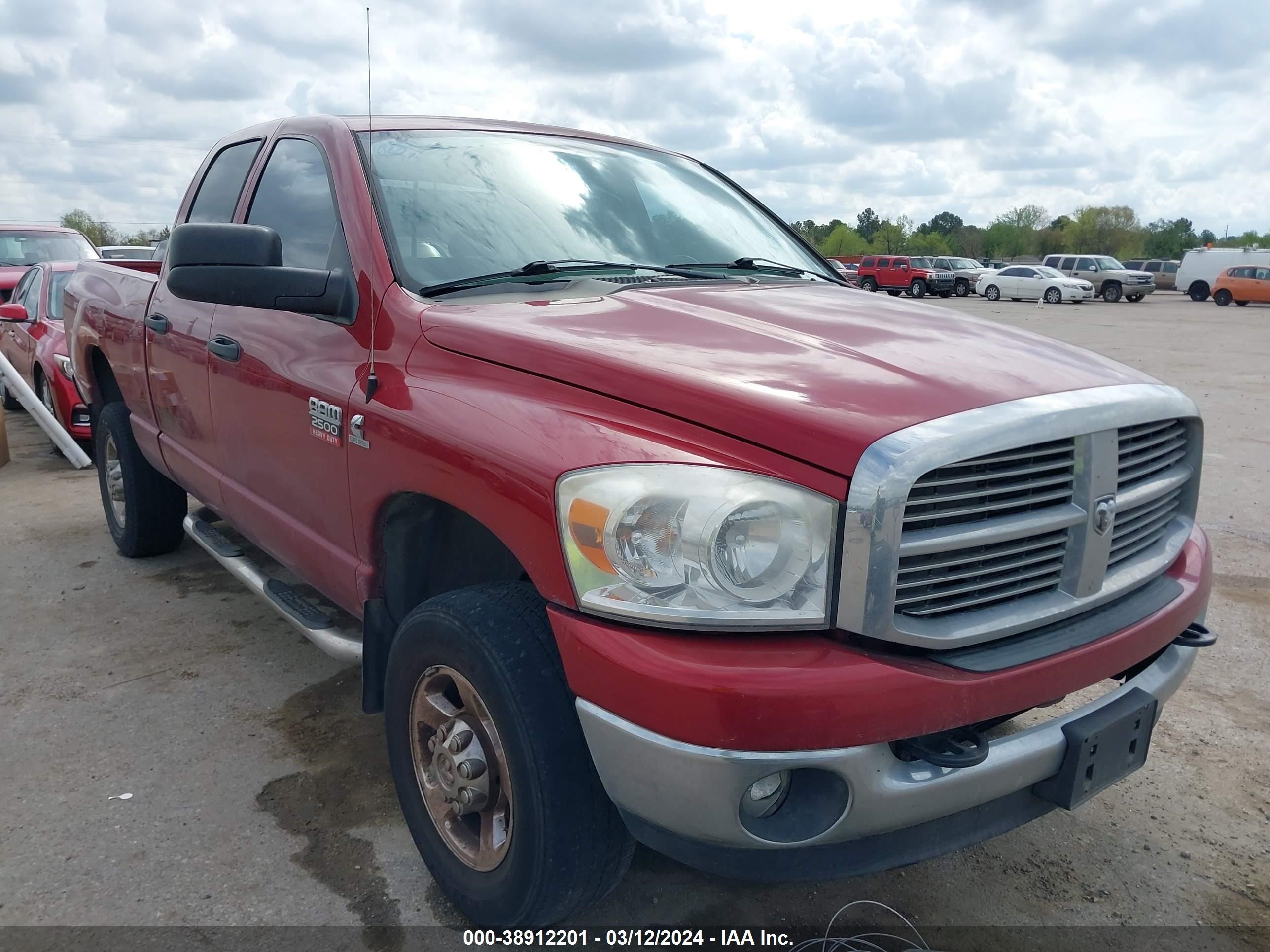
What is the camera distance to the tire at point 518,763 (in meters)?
1.93

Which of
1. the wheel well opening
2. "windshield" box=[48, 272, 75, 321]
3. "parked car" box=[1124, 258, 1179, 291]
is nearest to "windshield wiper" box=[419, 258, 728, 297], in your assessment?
the wheel well opening

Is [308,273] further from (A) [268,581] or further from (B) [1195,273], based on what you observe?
(B) [1195,273]

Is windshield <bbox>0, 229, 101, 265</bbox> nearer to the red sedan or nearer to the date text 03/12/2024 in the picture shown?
the red sedan

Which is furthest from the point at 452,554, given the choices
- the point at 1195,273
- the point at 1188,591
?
the point at 1195,273

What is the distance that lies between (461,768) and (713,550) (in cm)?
83

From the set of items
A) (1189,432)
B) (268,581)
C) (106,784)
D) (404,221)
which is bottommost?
(106,784)

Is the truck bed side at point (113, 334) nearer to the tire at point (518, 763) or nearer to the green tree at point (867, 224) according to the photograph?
the tire at point (518, 763)

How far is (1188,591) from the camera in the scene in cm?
234

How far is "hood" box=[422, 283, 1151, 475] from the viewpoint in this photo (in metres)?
1.82

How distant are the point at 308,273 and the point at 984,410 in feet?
5.59

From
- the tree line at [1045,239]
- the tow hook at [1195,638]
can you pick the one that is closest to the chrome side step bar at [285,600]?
the tow hook at [1195,638]

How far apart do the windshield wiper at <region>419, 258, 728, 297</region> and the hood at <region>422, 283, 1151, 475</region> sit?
0.12 metres

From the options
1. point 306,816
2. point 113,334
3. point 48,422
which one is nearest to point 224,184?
point 113,334

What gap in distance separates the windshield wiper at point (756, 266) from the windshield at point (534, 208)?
0.03 meters
